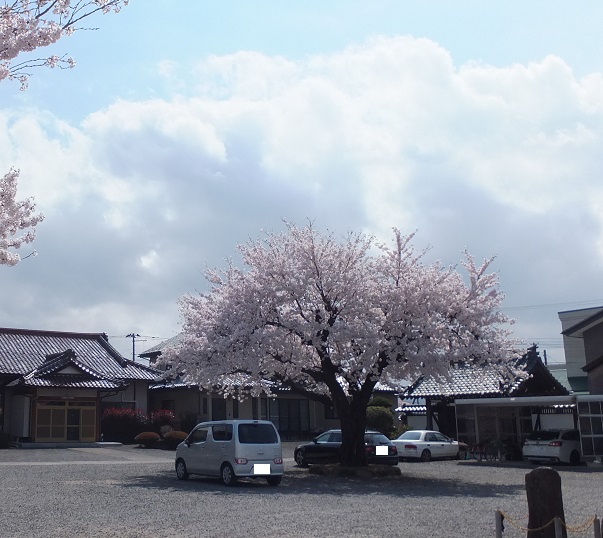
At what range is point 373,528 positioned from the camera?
1268 cm

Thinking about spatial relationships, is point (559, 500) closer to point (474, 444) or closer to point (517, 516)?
point (517, 516)

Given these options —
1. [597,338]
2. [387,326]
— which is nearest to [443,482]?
[387,326]

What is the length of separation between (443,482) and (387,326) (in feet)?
15.7

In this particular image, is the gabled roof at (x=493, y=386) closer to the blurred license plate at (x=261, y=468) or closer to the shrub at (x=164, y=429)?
the shrub at (x=164, y=429)

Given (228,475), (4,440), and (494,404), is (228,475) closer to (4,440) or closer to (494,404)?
(494,404)

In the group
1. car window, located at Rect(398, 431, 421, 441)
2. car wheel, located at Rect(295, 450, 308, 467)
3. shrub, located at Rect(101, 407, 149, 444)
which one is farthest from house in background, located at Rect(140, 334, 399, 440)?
car wheel, located at Rect(295, 450, 308, 467)

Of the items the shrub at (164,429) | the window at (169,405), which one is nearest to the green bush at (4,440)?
the shrub at (164,429)

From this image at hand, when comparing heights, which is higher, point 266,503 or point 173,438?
point 173,438

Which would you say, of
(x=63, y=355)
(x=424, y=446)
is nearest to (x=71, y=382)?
(x=63, y=355)

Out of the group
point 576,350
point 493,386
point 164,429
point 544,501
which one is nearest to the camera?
point 544,501

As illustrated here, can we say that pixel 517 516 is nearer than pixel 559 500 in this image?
No

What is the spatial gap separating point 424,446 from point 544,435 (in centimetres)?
489

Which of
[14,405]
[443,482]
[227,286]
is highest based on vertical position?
[227,286]

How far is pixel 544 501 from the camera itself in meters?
9.70
